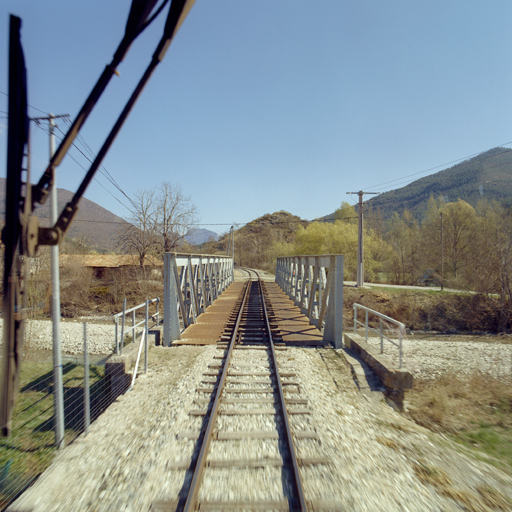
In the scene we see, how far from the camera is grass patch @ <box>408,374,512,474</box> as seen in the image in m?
5.97

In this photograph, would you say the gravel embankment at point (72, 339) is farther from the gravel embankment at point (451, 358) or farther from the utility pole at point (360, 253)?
the utility pole at point (360, 253)

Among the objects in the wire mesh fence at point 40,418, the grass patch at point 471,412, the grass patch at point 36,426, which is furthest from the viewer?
the grass patch at point 471,412

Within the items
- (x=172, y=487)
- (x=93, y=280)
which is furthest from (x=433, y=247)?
(x=172, y=487)

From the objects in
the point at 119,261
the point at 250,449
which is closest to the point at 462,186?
the point at 119,261

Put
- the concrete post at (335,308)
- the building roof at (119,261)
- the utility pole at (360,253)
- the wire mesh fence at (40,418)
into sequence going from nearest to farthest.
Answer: the wire mesh fence at (40,418) < the concrete post at (335,308) < the utility pole at (360,253) < the building roof at (119,261)

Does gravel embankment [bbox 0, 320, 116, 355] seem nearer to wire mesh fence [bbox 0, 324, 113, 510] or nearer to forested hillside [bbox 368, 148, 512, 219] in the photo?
wire mesh fence [bbox 0, 324, 113, 510]

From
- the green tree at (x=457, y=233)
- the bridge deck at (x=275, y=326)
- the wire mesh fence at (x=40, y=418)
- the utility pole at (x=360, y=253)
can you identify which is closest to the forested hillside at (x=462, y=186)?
the green tree at (x=457, y=233)

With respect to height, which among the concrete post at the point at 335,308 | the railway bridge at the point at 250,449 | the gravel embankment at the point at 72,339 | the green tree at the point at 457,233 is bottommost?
the gravel embankment at the point at 72,339

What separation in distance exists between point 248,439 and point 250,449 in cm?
22

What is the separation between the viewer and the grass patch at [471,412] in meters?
5.97

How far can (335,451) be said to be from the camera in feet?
12.5

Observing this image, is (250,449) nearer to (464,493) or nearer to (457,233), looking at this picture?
(464,493)

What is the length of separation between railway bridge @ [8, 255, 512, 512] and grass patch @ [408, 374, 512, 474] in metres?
1.66

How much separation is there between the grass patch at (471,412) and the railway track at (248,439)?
8.72 feet
